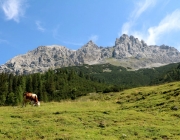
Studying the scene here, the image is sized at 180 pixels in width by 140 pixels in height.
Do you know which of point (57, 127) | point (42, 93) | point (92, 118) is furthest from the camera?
point (42, 93)

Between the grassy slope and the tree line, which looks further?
the tree line

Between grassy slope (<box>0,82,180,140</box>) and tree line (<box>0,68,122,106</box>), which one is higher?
tree line (<box>0,68,122,106</box>)

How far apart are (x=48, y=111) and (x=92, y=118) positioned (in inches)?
236

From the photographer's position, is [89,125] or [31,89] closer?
[89,125]

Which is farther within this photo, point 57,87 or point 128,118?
point 57,87

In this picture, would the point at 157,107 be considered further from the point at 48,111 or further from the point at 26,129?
the point at 26,129

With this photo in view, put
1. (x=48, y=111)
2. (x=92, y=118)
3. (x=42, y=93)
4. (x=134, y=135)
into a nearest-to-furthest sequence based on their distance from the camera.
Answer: (x=134, y=135), (x=92, y=118), (x=48, y=111), (x=42, y=93)

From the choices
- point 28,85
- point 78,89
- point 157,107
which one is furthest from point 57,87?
point 157,107

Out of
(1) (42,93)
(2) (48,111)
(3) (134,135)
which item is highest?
(1) (42,93)

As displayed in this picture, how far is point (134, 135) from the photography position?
66.0ft

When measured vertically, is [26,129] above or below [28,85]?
below

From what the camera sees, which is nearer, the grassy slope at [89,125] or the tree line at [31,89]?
the grassy slope at [89,125]

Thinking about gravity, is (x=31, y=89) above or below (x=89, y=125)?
above

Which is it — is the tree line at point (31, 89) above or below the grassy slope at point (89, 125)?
above
